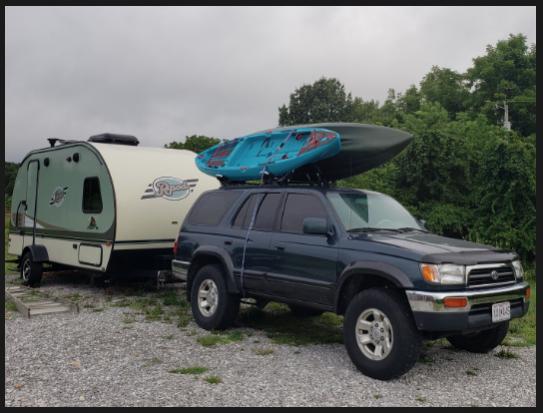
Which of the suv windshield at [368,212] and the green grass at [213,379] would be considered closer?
the green grass at [213,379]

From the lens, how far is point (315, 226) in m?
6.16

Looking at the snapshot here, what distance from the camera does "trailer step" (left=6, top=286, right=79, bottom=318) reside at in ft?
28.3

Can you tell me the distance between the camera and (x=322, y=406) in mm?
4930

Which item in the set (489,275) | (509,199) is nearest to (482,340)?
(489,275)

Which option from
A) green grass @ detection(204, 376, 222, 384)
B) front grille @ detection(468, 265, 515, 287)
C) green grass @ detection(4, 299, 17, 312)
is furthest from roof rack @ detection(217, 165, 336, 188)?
green grass @ detection(4, 299, 17, 312)

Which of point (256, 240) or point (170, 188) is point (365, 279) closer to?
point (256, 240)

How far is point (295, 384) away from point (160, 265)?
5.26 metres

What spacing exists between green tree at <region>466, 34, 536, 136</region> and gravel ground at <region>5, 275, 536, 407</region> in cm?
2405

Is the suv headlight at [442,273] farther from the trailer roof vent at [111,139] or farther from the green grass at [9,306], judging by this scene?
the trailer roof vent at [111,139]

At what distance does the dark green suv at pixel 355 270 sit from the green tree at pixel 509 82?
23.3 m

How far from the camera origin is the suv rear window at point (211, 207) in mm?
7938

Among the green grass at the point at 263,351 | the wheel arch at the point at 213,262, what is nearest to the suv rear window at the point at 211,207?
the wheel arch at the point at 213,262

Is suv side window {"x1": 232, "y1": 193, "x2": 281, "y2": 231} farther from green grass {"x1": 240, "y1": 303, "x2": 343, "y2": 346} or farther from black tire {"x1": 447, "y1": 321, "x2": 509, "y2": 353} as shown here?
black tire {"x1": 447, "y1": 321, "x2": 509, "y2": 353}

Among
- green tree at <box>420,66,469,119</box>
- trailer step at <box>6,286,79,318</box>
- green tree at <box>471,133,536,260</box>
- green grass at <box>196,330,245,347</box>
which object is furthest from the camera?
green tree at <box>420,66,469,119</box>
